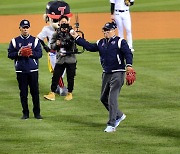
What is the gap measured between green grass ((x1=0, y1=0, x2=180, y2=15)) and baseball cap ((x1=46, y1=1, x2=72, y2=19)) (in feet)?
70.3

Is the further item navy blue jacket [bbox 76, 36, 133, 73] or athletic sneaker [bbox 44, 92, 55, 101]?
athletic sneaker [bbox 44, 92, 55, 101]

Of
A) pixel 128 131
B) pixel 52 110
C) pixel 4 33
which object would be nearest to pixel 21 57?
pixel 52 110

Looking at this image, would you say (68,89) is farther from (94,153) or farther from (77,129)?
(94,153)

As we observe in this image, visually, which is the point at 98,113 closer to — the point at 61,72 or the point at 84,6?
the point at 61,72

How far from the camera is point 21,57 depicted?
12.0m

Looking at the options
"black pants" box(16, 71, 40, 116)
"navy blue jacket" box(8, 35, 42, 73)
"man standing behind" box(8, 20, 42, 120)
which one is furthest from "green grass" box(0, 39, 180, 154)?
"navy blue jacket" box(8, 35, 42, 73)

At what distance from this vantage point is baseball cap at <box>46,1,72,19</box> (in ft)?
47.5

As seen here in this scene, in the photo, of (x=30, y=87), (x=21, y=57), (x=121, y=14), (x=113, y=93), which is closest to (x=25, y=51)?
(x=21, y=57)

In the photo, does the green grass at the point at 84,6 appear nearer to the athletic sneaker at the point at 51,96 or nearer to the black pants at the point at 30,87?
the athletic sneaker at the point at 51,96

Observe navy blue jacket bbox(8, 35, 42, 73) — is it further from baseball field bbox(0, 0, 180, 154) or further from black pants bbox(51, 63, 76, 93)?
black pants bbox(51, 63, 76, 93)

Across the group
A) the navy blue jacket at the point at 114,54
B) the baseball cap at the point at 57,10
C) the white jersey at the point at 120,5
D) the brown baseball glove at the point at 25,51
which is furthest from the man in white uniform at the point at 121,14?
the navy blue jacket at the point at 114,54

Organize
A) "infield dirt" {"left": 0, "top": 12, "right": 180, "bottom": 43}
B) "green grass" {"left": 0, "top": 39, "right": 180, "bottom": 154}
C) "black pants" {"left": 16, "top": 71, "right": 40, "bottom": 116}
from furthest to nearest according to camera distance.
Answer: "infield dirt" {"left": 0, "top": 12, "right": 180, "bottom": 43}
"black pants" {"left": 16, "top": 71, "right": 40, "bottom": 116}
"green grass" {"left": 0, "top": 39, "right": 180, "bottom": 154}

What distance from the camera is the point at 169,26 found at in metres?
29.0

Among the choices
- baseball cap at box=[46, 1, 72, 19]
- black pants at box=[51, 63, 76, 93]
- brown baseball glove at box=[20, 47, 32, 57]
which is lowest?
black pants at box=[51, 63, 76, 93]
